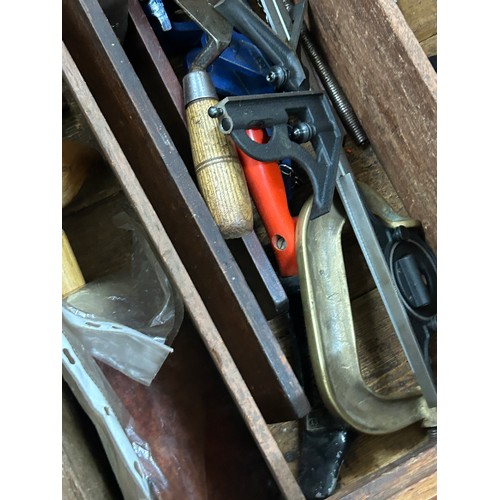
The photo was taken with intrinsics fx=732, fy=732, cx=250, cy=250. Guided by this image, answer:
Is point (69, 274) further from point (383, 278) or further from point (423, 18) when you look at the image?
point (423, 18)

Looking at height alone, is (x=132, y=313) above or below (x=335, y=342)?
above

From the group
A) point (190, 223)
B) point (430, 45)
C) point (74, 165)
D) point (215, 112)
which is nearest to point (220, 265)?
point (190, 223)

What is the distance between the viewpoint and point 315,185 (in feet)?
2.83

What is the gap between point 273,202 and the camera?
899 mm

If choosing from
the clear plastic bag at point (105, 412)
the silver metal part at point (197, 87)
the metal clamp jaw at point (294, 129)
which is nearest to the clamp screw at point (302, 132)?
the metal clamp jaw at point (294, 129)

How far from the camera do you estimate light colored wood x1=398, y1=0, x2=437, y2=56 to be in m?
1.07

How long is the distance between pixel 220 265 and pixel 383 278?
20cm

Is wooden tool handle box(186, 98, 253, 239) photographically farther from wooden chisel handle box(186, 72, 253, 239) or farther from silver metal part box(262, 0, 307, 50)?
silver metal part box(262, 0, 307, 50)

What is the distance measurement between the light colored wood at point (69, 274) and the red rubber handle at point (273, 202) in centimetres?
23

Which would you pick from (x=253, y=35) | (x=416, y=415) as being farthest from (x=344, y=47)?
(x=416, y=415)

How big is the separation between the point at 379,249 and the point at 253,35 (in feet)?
0.99

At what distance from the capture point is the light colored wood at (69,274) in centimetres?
84

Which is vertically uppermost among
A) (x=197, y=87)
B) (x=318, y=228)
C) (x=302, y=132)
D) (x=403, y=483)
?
(x=197, y=87)
